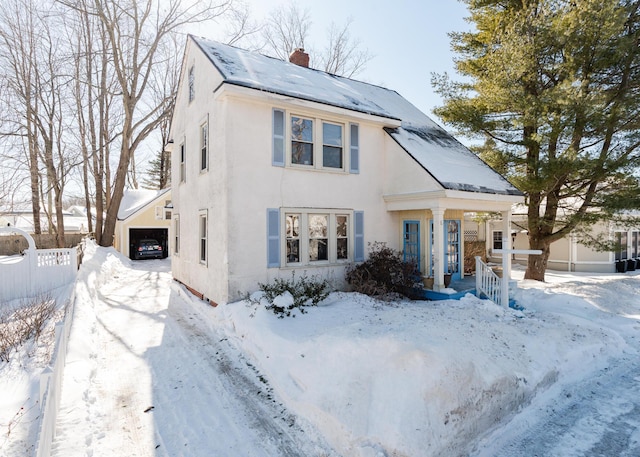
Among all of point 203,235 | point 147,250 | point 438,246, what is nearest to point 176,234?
point 203,235

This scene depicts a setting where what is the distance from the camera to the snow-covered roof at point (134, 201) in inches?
969

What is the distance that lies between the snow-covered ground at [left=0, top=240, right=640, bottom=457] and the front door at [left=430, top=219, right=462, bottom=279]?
3.58 metres

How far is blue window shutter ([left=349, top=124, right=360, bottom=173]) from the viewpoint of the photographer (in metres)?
10.2

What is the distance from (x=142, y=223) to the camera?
24953 millimetres

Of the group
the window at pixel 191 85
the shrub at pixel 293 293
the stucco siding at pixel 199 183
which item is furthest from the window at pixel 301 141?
the window at pixel 191 85

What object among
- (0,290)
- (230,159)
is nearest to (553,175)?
(230,159)

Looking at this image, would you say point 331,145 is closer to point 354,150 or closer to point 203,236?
point 354,150

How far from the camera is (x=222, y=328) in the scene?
7.56 m

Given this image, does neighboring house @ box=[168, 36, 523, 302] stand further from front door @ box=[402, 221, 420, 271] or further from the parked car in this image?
the parked car

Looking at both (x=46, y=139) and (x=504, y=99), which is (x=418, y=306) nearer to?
(x=504, y=99)

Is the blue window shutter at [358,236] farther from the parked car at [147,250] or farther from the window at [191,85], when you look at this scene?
the parked car at [147,250]

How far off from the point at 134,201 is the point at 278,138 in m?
23.2

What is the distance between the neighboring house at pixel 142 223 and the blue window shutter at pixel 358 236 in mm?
17441

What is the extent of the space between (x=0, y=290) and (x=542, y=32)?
18.4m
